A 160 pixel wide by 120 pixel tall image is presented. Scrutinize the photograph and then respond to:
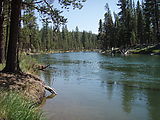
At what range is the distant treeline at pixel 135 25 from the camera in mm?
64500

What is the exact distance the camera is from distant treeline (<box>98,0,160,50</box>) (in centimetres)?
6450

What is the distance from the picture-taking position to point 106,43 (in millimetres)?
92500

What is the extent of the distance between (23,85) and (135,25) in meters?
70.4

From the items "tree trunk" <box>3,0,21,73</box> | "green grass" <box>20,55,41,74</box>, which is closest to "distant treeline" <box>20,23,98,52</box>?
"green grass" <box>20,55,41,74</box>

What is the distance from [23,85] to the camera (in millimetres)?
9875

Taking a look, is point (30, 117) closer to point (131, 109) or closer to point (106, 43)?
point (131, 109)

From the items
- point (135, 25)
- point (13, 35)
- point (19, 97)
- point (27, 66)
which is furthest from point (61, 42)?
point (19, 97)

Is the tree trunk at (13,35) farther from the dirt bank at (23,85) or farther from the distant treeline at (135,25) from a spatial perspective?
the distant treeline at (135,25)

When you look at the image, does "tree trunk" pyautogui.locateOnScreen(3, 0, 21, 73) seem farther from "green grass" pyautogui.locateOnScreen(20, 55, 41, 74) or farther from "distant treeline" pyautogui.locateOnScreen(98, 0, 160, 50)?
"distant treeline" pyautogui.locateOnScreen(98, 0, 160, 50)

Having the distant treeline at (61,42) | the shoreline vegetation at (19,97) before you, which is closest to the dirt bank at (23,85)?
the shoreline vegetation at (19,97)

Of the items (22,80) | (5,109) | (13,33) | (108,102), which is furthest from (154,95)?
(5,109)

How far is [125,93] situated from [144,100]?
1744 millimetres

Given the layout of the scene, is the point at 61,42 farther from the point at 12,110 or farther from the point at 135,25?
the point at 12,110

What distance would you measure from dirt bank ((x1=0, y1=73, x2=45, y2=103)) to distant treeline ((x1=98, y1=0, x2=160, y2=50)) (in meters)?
56.5
